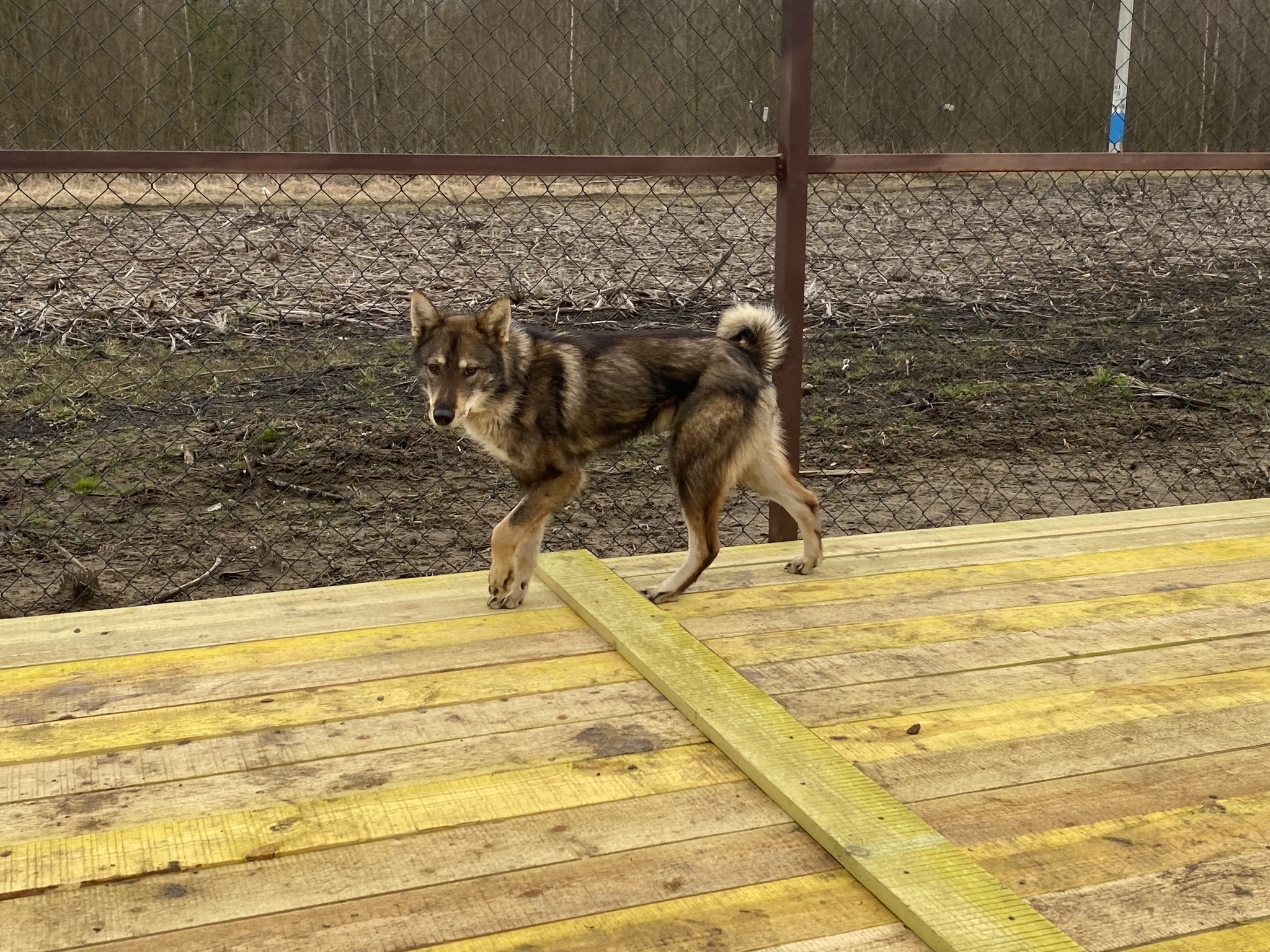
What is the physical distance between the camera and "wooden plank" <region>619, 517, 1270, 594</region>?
3.88 meters

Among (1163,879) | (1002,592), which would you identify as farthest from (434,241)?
(1163,879)

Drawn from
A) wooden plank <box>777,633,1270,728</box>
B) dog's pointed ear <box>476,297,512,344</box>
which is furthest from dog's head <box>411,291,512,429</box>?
wooden plank <box>777,633,1270,728</box>

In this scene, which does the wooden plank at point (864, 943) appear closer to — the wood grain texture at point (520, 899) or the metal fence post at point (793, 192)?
the wood grain texture at point (520, 899)

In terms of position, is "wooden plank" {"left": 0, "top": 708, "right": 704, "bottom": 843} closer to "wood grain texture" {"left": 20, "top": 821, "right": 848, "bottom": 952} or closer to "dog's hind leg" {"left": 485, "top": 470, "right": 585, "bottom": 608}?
"wood grain texture" {"left": 20, "top": 821, "right": 848, "bottom": 952}

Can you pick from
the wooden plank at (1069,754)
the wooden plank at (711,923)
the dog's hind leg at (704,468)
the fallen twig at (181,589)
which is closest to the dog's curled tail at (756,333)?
the dog's hind leg at (704,468)

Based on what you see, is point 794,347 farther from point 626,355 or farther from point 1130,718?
point 1130,718

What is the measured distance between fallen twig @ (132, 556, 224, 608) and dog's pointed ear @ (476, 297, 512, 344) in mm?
1940

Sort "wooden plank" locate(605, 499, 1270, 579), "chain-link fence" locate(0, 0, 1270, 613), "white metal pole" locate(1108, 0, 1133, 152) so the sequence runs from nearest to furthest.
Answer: "wooden plank" locate(605, 499, 1270, 579)
"chain-link fence" locate(0, 0, 1270, 613)
"white metal pole" locate(1108, 0, 1133, 152)

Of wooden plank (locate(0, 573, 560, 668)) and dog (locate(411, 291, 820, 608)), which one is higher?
dog (locate(411, 291, 820, 608))

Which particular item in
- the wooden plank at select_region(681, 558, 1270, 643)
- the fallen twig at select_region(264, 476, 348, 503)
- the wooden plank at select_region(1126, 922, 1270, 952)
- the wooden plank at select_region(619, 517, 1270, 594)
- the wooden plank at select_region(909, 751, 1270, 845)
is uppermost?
the wooden plank at select_region(1126, 922, 1270, 952)

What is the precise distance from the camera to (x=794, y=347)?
4.39 m

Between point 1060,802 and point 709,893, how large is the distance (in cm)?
75

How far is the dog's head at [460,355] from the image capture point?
142 inches

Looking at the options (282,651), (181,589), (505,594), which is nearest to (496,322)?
(505,594)
